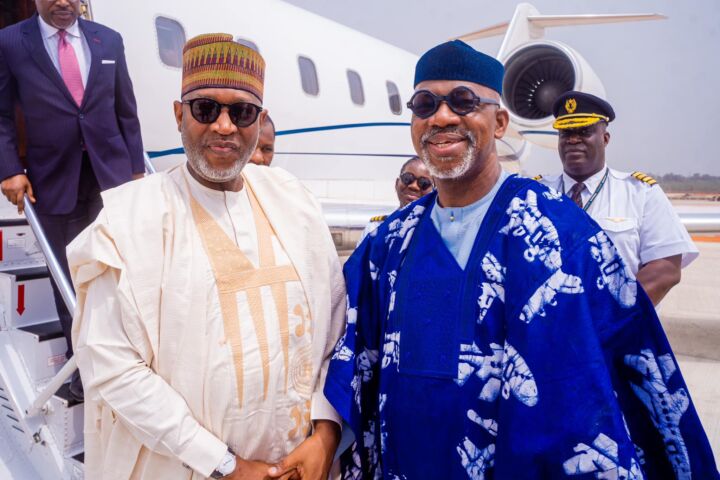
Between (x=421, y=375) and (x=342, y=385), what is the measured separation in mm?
262

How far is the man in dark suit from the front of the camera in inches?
109

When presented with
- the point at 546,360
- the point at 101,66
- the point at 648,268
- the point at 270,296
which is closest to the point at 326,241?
the point at 270,296

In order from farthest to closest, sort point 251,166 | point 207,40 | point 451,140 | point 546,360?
point 251,166 < point 207,40 < point 451,140 < point 546,360

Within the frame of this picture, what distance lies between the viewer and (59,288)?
242cm

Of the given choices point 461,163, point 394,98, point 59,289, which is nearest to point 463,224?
point 461,163

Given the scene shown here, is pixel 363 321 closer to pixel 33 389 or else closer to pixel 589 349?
pixel 589 349

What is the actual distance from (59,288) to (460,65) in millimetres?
1939

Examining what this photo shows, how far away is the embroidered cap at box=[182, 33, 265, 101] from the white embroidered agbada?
291mm

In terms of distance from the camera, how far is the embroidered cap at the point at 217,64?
1.66 metres

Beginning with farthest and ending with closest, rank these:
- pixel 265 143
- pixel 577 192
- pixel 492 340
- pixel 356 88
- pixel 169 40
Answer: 1. pixel 356 88
2. pixel 169 40
3. pixel 265 143
4. pixel 577 192
5. pixel 492 340

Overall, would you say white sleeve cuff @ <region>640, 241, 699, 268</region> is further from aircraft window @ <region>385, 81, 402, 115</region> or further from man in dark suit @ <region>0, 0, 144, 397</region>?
aircraft window @ <region>385, 81, 402, 115</region>

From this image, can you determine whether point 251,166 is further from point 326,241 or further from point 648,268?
point 648,268

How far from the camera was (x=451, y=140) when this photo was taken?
154 cm

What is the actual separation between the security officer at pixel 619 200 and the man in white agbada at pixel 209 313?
1602 mm
